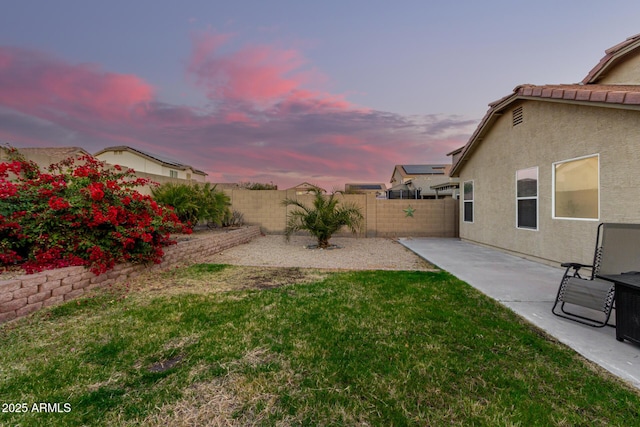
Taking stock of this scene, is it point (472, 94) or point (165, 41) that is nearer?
point (165, 41)

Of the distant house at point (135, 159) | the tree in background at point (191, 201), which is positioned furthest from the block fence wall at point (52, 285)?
the distant house at point (135, 159)

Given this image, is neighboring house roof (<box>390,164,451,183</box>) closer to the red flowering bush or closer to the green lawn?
the green lawn

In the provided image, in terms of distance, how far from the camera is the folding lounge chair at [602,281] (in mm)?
3281

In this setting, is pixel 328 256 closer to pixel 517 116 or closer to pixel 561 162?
pixel 561 162

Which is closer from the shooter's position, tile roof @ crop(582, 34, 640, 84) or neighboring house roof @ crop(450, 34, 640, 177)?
neighboring house roof @ crop(450, 34, 640, 177)

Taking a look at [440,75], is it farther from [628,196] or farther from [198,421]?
[198,421]

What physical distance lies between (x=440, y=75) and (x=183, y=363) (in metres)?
12.9

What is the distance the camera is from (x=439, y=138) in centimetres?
2009

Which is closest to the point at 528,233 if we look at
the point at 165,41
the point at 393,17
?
the point at 393,17

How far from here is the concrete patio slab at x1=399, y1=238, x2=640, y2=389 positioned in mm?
2664

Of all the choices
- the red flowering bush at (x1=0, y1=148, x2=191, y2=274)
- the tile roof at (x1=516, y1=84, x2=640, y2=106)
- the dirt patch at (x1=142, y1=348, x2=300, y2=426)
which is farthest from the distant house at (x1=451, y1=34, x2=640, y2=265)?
the red flowering bush at (x1=0, y1=148, x2=191, y2=274)

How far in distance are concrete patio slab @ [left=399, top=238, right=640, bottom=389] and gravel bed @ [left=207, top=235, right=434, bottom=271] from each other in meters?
0.69

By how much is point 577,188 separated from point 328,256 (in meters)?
5.91

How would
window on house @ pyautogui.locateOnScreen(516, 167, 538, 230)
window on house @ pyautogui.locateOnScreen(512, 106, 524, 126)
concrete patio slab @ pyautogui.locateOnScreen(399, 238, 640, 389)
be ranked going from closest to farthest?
concrete patio slab @ pyautogui.locateOnScreen(399, 238, 640, 389) → window on house @ pyautogui.locateOnScreen(516, 167, 538, 230) → window on house @ pyautogui.locateOnScreen(512, 106, 524, 126)
